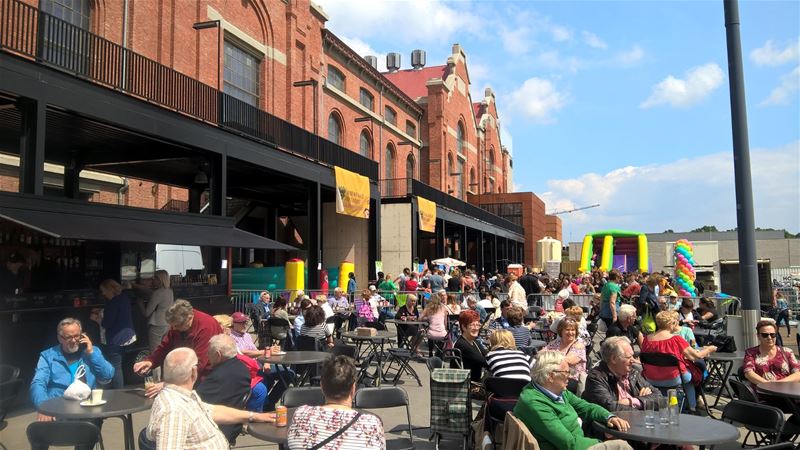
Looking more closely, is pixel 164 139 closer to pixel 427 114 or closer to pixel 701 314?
pixel 701 314

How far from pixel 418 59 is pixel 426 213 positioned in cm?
3046

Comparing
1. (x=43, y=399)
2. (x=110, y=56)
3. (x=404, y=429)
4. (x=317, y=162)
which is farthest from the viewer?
(x=317, y=162)

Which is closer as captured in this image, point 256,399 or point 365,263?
point 256,399

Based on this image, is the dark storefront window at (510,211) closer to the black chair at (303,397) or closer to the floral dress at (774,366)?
the floral dress at (774,366)

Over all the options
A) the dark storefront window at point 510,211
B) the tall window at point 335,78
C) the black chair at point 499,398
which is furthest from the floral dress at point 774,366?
the dark storefront window at point 510,211

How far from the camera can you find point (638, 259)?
117ft

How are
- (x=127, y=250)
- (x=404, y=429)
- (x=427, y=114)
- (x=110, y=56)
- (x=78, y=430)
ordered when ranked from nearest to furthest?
1. (x=78, y=430)
2. (x=404, y=429)
3. (x=110, y=56)
4. (x=127, y=250)
5. (x=427, y=114)

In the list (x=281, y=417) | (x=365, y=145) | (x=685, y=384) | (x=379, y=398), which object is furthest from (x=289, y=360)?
(x=365, y=145)

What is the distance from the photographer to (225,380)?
14.5ft

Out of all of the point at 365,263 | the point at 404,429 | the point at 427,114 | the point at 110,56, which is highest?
the point at 427,114

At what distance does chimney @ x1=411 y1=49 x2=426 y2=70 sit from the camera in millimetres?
52812

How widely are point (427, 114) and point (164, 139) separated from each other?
32.0 metres

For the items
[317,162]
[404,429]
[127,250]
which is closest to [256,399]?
[404,429]

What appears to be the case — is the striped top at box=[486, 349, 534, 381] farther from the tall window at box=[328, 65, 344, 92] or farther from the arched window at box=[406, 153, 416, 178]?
the arched window at box=[406, 153, 416, 178]
